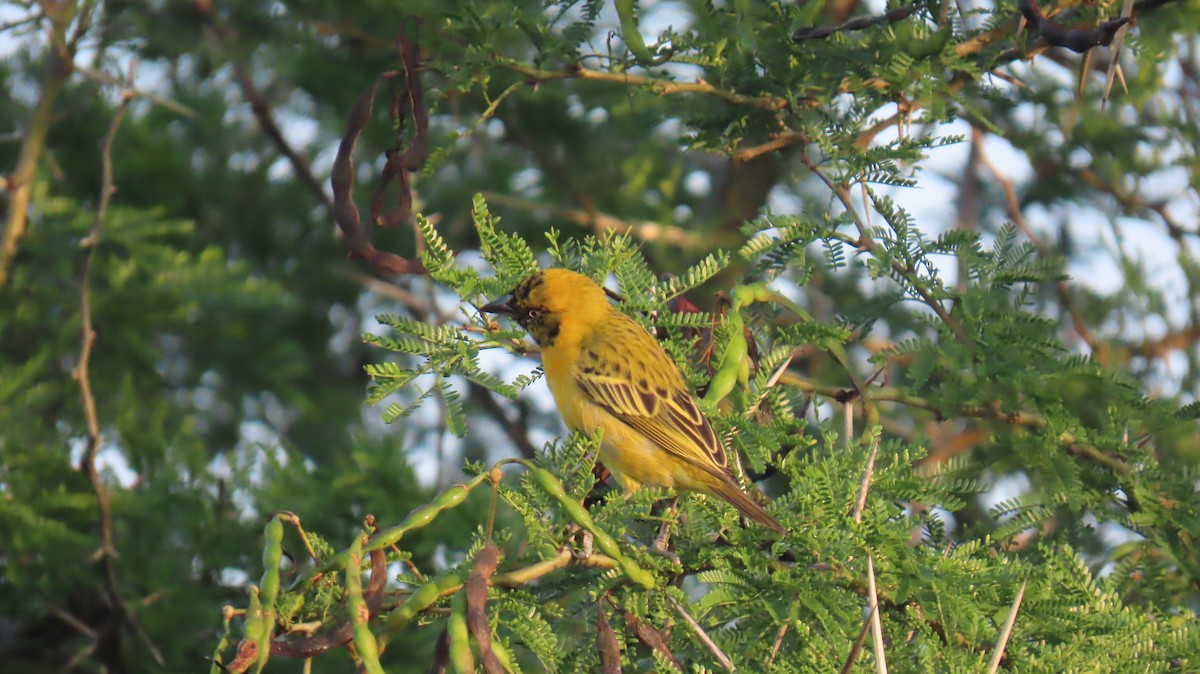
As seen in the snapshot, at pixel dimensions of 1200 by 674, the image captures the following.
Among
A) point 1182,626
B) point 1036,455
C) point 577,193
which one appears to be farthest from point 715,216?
point 1182,626

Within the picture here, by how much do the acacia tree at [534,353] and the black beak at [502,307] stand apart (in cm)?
40

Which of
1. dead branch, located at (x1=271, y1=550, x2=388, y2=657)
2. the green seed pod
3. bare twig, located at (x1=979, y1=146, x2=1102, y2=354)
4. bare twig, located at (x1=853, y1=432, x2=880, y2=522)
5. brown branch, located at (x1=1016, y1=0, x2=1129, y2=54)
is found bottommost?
bare twig, located at (x1=979, y1=146, x2=1102, y2=354)

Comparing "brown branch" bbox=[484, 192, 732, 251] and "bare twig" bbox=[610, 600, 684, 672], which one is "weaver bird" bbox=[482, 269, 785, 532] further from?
"brown branch" bbox=[484, 192, 732, 251]

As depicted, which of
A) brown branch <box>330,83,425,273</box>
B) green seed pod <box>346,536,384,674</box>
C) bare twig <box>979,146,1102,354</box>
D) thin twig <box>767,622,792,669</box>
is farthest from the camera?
bare twig <box>979,146,1102,354</box>

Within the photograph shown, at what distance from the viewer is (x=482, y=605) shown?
2432mm

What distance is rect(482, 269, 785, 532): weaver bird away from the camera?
4.66 meters

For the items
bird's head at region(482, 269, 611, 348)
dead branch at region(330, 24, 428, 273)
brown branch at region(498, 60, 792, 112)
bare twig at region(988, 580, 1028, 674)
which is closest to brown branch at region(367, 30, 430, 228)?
dead branch at region(330, 24, 428, 273)

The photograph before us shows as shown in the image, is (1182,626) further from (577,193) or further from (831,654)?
(577,193)

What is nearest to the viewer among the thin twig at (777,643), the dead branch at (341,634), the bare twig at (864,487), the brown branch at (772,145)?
the dead branch at (341,634)

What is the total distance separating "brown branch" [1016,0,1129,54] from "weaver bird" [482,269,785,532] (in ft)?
5.07

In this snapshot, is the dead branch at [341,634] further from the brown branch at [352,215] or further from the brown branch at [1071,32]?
the brown branch at [1071,32]

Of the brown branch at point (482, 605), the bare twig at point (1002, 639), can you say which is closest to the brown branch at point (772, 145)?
the bare twig at point (1002, 639)

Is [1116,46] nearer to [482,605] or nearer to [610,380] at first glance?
[610,380]

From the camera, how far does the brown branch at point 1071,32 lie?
3529mm
